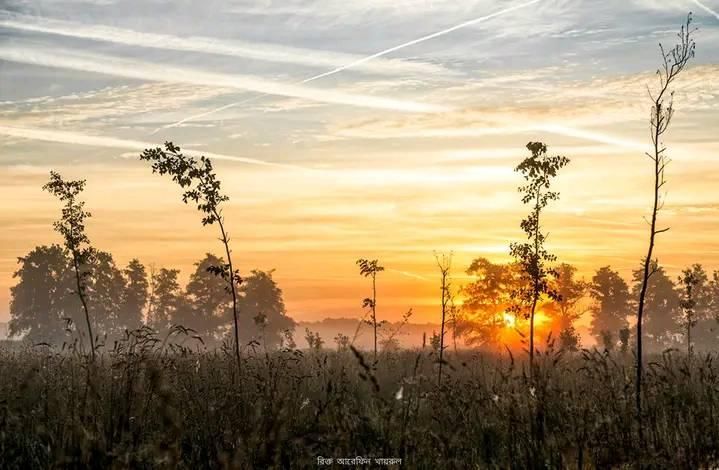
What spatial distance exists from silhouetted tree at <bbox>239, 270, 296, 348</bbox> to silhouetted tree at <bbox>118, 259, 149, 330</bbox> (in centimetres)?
1207

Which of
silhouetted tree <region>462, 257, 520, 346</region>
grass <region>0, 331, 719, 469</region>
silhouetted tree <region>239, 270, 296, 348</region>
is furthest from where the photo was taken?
silhouetted tree <region>239, 270, 296, 348</region>

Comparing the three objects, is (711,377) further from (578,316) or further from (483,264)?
(578,316)

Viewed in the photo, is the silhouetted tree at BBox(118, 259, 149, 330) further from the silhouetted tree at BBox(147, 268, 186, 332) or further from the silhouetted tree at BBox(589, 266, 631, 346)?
the silhouetted tree at BBox(589, 266, 631, 346)

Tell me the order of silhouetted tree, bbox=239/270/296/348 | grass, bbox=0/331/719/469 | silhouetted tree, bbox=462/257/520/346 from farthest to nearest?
1. silhouetted tree, bbox=239/270/296/348
2. silhouetted tree, bbox=462/257/520/346
3. grass, bbox=0/331/719/469

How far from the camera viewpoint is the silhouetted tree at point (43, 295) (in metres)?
71.9

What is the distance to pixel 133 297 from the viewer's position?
77.1 metres

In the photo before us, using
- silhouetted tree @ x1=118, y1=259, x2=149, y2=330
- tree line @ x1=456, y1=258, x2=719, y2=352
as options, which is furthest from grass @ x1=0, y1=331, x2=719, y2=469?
silhouetted tree @ x1=118, y1=259, x2=149, y2=330

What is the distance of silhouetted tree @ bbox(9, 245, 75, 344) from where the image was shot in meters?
71.9

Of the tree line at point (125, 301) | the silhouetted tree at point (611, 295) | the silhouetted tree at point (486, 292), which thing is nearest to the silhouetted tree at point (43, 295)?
the tree line at point (125, 301)

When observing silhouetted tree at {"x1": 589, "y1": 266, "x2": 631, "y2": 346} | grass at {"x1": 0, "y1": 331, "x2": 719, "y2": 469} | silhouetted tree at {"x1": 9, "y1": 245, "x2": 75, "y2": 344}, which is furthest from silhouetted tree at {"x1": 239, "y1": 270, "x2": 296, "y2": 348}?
grass at {"x1": 0, "y1": 331, "x2": 719, "y2": 469}

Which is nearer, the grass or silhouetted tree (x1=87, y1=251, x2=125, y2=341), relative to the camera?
the grass

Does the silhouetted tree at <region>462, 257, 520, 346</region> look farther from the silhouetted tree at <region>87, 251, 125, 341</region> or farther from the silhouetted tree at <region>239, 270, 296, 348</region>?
the silhouetted tree at <region>87, 251, 125, 341</region>

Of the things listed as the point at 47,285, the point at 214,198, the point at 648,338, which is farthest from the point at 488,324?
the point at 214,198

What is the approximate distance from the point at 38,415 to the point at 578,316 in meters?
70.4
